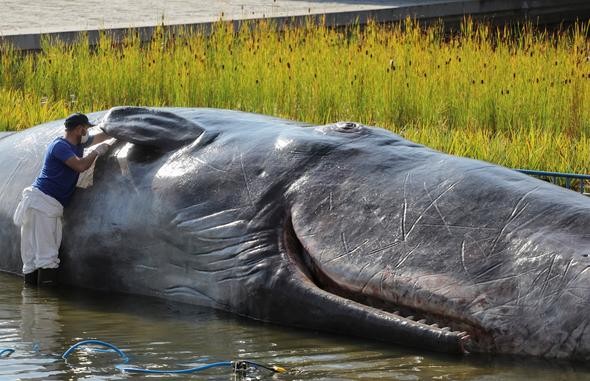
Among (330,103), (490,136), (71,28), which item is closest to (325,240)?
(490,136)

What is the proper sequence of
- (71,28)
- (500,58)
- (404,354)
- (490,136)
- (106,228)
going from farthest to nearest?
(71,28) < (500,58) < (490,136) < (106,228) < (404,354)

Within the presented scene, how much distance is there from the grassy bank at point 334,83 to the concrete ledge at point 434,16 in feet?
3.38

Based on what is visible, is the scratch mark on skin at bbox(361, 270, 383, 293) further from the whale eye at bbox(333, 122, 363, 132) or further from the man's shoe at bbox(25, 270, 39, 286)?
the man's shoe at bbox(25, 270, 39, 286)

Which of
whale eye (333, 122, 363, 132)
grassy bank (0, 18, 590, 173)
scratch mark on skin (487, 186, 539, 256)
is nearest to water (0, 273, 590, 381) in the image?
scratch mark on skin (487, 186, 539, 256)

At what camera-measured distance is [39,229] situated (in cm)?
831

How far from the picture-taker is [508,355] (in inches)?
254

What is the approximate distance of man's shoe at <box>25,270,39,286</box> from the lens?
8.54 meters

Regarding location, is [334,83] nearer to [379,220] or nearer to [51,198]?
[51,198]

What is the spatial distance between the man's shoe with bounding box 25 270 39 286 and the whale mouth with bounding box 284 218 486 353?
6.56 feet

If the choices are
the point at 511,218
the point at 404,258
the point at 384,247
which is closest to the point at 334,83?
the point at 384,247

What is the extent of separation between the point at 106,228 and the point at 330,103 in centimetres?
616

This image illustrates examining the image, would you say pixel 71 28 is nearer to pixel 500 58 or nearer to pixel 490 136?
pixel 500 58

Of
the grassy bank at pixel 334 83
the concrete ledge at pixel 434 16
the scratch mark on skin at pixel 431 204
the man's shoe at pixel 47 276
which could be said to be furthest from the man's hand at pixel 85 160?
the concrete ledge at pixel 434 16

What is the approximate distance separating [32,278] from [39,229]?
43 cm
